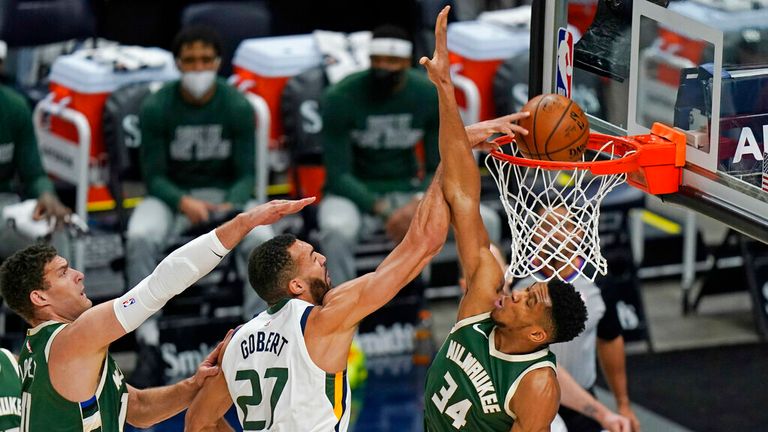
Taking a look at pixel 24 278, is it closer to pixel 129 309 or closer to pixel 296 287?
pixel 129 309

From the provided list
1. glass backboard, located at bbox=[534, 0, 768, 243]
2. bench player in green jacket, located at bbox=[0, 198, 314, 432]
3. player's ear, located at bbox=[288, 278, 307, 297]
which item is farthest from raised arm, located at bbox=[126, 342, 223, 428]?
glass backboard, located at bbox=[534, 0, 768, 243]

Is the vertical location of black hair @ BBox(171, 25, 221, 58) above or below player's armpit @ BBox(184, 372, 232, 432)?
above

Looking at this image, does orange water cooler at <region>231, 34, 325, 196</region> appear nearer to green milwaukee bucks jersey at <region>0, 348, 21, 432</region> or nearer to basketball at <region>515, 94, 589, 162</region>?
green milwaukee bucks jersey at <region>0, 348, 21, 432</region>

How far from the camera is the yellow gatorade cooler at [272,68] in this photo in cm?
938

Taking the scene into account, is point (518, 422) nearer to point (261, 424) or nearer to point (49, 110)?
point (261, 424)

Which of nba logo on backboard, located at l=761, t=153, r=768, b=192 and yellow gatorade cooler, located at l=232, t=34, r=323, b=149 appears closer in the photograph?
nba logo on backboard, located at l=761, t=153, r=768, b=192

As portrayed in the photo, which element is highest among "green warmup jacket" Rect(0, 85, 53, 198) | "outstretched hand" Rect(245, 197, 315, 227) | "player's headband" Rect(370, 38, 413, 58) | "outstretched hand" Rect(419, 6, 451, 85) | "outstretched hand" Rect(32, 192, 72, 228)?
"outstretched hand" Rect(419, 6, 451, 85)

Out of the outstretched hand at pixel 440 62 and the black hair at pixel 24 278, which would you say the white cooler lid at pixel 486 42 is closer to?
the outstretched hand at pixel 440 62

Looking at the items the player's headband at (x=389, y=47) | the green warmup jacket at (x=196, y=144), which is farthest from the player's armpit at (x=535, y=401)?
the player's headband at (x=389, y=47)

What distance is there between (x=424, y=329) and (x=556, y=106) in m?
3.61

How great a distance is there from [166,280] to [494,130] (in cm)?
133

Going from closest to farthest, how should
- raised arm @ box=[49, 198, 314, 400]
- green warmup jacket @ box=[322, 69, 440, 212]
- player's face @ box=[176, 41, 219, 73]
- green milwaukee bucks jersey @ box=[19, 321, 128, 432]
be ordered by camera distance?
→ raised arm @ box=[49, 198, 314, 400] → green milwaukee bucks jersey @ box=[19, 321, 128, 432] → player's face @ box=[176, 41, 219, 73] → green warmup jacket @ box=[322, 69, 440, 212]

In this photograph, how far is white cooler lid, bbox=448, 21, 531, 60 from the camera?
31.5ft

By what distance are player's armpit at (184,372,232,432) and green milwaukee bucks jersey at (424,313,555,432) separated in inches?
30.8
